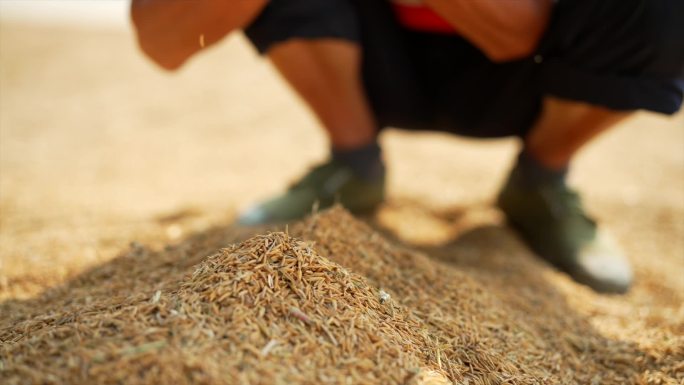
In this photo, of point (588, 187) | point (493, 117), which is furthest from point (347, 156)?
point (588, 187)

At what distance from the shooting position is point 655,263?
1.90 m

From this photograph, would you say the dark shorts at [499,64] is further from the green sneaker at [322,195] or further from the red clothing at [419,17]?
the green sneaker at [322,195]

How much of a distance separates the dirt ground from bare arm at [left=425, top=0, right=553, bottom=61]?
2.22 ft

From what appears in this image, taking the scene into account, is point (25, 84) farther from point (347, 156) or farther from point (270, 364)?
point (270, 364)

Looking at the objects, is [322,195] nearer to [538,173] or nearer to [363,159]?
[363,159]

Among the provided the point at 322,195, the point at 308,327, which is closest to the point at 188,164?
the point at 322,195

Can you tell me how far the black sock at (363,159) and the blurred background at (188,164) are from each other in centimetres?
23

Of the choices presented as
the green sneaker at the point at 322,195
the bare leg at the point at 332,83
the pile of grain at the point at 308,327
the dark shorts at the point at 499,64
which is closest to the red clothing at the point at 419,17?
the dark shorts at the point at 499,64

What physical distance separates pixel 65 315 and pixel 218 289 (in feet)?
1.10

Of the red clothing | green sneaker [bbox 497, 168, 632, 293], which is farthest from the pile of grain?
the red clothing

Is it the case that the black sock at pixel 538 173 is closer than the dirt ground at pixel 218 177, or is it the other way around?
the dirt ground at pixel 218 177

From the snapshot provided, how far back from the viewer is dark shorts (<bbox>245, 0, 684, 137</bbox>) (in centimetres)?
143

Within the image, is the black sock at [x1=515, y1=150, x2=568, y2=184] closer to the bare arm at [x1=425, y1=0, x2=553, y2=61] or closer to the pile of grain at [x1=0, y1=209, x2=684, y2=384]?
the bare arm at [x1=425, y1=0, x2=553, y2=61]

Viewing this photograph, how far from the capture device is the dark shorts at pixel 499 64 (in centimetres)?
143
